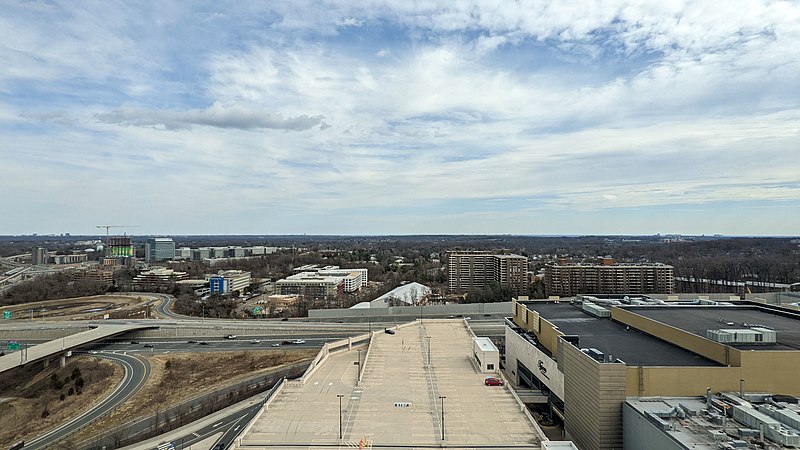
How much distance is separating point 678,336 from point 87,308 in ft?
287

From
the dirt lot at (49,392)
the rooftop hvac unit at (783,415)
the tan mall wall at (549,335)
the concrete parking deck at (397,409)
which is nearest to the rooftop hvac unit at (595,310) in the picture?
the tan mall wall at (549,335)

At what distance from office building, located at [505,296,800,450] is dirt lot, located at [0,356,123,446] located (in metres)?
37.1

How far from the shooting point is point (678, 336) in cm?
3000

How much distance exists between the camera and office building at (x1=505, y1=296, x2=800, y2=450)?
23.8 meters

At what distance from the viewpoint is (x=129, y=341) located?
58.2 metres

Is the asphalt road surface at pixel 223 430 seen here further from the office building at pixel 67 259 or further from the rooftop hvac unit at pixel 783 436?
the office building at pixel 67 259

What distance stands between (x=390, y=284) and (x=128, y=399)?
70319 millimetres

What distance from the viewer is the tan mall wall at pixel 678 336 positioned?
25.4m

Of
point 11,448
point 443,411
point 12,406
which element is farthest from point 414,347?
point 12,406

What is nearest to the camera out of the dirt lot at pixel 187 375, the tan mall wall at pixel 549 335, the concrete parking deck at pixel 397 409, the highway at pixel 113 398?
the concrete parking deck at pixel 397 409

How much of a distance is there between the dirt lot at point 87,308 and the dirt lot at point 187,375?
29.5m

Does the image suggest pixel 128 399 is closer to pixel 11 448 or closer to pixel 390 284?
pixel 11 448

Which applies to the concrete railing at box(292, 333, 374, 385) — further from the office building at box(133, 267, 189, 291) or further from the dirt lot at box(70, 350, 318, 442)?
the office building at box(133, 267, 189, 291)

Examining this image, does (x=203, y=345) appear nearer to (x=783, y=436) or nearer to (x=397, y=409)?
(x=397, y=409)
